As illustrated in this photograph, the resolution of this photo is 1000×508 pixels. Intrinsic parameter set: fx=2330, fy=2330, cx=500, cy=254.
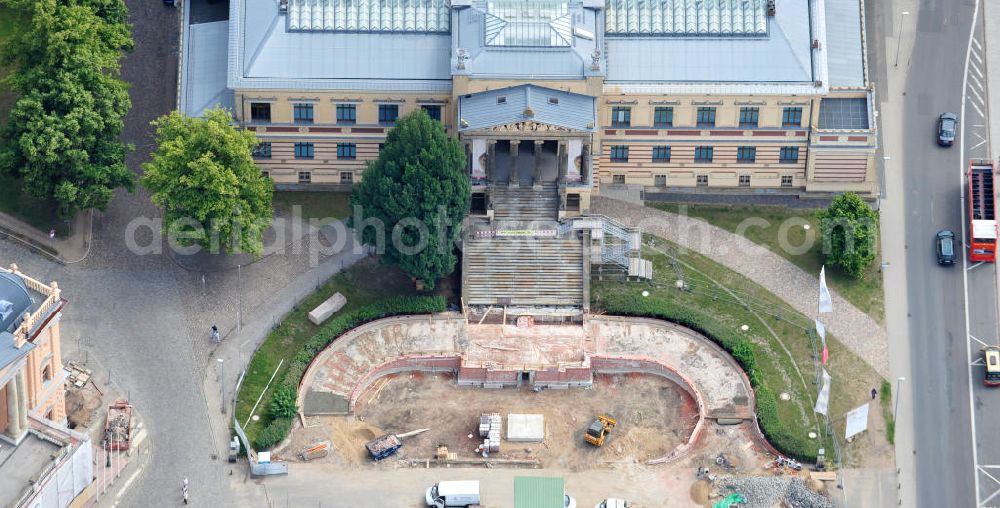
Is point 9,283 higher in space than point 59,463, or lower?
higher

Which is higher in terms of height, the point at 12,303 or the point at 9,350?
the point at 12,303

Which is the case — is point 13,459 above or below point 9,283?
below

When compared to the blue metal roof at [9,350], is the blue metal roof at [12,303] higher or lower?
higher

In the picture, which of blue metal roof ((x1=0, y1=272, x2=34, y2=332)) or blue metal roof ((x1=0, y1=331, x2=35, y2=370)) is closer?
blue metal roof ((x1=0, y1=331, x2=35, y2=370))

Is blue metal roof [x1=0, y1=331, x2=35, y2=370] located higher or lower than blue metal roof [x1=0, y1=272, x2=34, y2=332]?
lower

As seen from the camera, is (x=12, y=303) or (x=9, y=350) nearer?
(x=9, y=350)

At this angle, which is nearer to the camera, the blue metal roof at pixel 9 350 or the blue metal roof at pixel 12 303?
the blue metal roof at pixel 9 350

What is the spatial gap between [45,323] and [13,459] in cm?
1187

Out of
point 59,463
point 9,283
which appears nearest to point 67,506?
point 59,463

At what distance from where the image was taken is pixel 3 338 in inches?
7672

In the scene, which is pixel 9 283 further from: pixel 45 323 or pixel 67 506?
pixel 67 506

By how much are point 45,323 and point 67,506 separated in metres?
15.8

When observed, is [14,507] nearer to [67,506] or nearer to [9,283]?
[67,506]

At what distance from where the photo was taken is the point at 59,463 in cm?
19700
